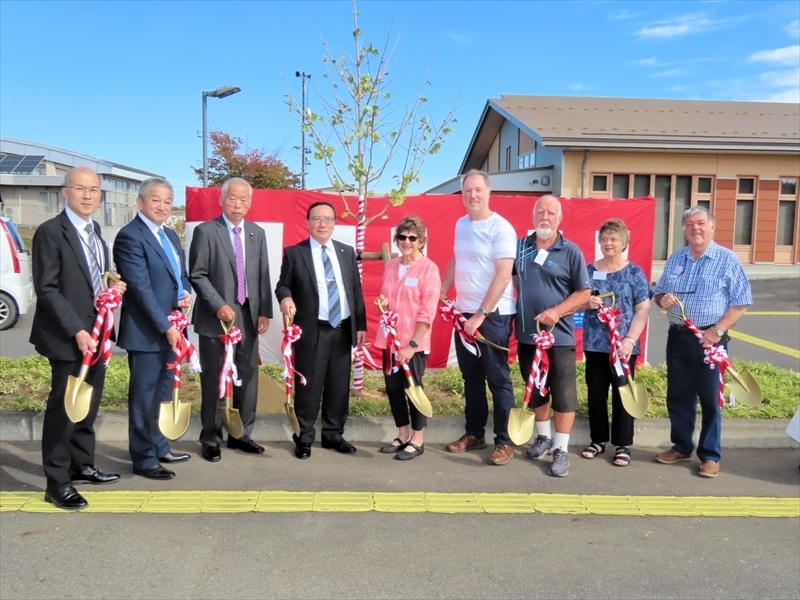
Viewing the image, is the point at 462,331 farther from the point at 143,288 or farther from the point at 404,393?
the point at 143,288

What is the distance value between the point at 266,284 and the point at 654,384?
378 cm

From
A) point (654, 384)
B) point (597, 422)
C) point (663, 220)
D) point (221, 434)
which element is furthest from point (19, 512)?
point (663, 220)

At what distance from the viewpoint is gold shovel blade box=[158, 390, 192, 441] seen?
14.4 feet

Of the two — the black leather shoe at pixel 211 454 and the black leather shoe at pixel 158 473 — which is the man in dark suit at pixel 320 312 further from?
the black leather shoe at pixel 158 473

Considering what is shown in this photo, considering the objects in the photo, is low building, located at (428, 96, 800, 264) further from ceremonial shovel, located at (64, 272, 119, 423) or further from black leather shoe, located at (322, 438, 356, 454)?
ceremonial shovel, located at (64, 272, 119, 423)

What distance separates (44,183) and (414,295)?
3964cm

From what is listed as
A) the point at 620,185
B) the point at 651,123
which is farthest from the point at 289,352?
the point at 651,123

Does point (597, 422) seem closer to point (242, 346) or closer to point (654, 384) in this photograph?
point (654, 384)

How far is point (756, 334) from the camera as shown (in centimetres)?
1113

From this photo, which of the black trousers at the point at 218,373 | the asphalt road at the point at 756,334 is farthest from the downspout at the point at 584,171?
the black trousers at the point at 218,373

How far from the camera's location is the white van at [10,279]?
10664 mm

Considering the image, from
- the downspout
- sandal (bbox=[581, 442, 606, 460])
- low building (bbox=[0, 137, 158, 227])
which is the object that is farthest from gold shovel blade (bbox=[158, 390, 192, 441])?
low building (bbox=[0, 137, 158, 227])

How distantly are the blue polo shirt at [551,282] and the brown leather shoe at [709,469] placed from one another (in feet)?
4.08

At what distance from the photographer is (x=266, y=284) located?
4.86 meters
